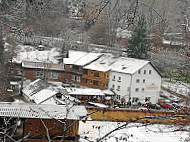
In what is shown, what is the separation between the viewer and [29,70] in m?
25.1

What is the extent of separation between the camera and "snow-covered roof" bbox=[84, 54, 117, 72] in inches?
957

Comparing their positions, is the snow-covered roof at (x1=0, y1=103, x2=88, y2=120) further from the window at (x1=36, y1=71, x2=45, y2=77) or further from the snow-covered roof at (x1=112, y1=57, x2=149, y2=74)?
the window at (x1=36, y1=71, x2=45, y2=77)

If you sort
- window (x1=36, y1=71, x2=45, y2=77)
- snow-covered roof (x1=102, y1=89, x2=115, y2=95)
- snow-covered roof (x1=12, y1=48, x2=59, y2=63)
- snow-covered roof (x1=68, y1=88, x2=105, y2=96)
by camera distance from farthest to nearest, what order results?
snow-covered roof (x1=12, y1=48, x2=59, y2=63) < window (x1=36, y1=71, x2=45, y2=77) < snow-covered roof (x1=102, y1=89, x2=115, y2=95) < snow-covered roof (x1=68, y1=88, x2=105, y2=96)

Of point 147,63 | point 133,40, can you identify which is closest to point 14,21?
point 147,63

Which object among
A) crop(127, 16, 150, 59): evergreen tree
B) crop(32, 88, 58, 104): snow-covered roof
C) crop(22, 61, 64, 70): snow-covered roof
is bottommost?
crop(32, 88, 58, 104): snow-covered roof

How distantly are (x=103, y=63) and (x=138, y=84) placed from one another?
146 inches

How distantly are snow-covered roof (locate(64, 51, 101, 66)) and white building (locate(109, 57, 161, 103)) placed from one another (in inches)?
113

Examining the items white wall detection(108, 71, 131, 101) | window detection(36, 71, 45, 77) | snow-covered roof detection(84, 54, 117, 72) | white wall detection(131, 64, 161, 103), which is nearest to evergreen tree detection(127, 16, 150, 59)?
snow-covered roof detection(84, 54, 117, 72)

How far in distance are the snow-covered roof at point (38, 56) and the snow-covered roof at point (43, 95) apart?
878 cm

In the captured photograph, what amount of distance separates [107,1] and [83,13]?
2.04ft

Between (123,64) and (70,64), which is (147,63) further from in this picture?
(70,64)

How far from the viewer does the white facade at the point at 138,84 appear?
2283 centimetres

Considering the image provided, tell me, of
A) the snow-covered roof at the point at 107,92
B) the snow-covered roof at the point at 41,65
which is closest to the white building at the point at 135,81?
the snow-covered roof at the point at 107,92

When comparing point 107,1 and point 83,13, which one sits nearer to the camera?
point 107,1
